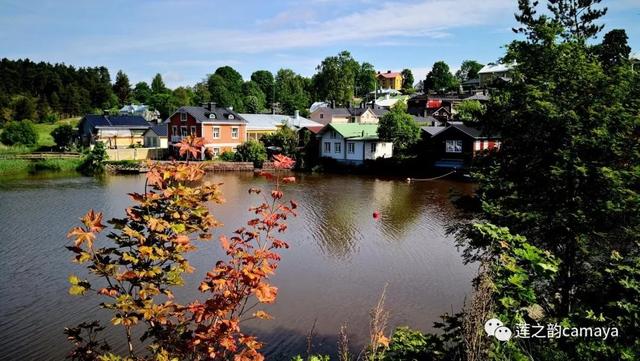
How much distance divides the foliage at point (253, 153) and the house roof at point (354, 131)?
6395 millimetres

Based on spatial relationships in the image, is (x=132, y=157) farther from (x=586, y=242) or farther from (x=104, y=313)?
(x=586, y=242)

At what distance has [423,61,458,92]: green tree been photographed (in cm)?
10975

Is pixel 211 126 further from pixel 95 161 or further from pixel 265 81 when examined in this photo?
pixel 265 81

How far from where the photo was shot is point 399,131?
42719mm

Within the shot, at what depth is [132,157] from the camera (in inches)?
1861

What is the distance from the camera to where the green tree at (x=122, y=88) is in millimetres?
108312

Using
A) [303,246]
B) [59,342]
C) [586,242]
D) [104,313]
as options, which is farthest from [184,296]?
[586,242]

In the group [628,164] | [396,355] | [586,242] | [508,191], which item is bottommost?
[396,355]

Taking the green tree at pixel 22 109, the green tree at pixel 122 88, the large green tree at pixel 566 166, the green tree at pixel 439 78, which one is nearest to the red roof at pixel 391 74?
the green tree at pixel 439 78

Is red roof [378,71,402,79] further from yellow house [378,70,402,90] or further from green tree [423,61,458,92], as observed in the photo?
green tree [423,61,458,92]

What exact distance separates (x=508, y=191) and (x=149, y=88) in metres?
120

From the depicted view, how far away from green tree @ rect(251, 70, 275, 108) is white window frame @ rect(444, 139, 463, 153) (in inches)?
2683

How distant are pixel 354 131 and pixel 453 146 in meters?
10.1

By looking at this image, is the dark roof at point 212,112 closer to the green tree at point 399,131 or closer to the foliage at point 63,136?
the foliage at point 63,136
